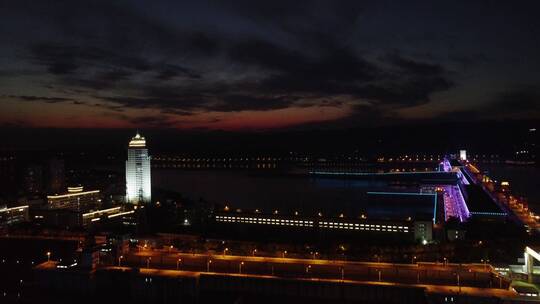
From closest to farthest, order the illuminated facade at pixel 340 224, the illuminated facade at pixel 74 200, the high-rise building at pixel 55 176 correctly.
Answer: the illuminated facade at pixel 340 224, the illuminated facade at pixel 74 200, the high-rise building at pixel 55 176

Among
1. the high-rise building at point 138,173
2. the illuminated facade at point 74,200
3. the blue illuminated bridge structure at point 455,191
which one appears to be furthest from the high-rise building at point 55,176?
the blue illuminated bridge structure at point 455,191

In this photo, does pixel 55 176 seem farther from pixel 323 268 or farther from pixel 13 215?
pixel 323 268

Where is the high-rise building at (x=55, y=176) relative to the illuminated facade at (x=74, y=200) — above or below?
above

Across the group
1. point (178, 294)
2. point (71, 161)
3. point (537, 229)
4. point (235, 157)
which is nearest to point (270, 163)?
point (235, 157)

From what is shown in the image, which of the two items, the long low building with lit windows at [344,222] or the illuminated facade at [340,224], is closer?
the illuminated facade at [340,224]

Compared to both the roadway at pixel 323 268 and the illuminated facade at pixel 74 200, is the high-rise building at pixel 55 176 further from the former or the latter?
the roadway at pixel 323 268

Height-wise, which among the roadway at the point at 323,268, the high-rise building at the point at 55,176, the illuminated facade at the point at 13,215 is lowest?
the roadway at the point at 323,268

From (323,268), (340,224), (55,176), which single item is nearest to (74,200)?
(55,176)

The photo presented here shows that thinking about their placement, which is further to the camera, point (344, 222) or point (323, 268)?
point (344, 222)
